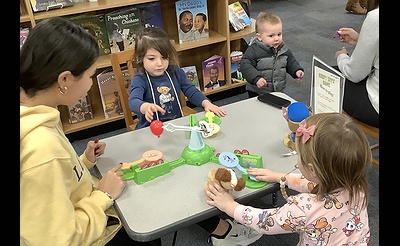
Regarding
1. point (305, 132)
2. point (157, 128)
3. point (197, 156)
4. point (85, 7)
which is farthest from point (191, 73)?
point (305, 132)

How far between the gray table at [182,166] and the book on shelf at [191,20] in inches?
56.1

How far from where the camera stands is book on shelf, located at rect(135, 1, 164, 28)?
3.01 m

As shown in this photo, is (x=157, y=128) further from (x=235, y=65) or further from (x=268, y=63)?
(x=235, y=65)

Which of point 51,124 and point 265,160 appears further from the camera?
point 265,160

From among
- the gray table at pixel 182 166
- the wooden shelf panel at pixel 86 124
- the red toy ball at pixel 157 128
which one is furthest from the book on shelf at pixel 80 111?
the red toy ball at pixel 157 128

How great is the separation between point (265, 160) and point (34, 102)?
2.56 feet

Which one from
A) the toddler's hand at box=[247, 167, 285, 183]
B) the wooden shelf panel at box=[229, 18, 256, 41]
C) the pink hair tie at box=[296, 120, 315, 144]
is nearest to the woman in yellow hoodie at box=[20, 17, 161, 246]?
the toddler's hand at box=[247, 167, 285, 183]

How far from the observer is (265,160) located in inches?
57.7

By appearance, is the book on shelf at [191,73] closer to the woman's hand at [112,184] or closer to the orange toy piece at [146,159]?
the orange toy piece at [146,159]

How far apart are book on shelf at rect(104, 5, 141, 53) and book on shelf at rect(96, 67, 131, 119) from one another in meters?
0.18

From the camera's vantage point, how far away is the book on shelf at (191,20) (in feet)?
10.1

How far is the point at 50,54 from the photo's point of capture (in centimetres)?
120
